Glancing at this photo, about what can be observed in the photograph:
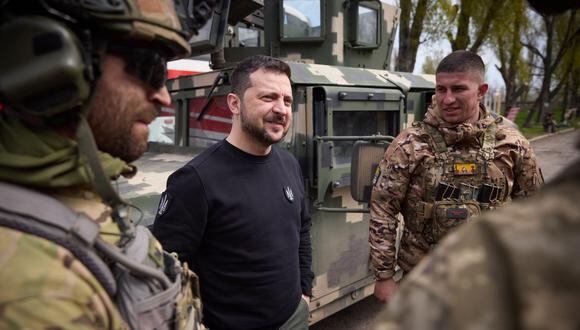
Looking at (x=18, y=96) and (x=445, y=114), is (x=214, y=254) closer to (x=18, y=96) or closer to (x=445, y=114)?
(x=18, y=96)

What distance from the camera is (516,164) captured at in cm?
219

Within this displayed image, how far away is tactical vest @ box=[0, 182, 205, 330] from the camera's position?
2.73 feet

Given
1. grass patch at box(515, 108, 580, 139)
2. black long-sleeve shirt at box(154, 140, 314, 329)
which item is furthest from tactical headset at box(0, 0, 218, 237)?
grass patch at box(515, 108, 580, 139)

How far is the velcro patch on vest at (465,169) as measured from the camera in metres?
2.14

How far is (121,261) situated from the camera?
94 centimetres

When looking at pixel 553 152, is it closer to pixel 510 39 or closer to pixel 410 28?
pixel 410 28

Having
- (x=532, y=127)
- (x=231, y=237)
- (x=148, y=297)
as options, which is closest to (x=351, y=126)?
(x=231, y=237)

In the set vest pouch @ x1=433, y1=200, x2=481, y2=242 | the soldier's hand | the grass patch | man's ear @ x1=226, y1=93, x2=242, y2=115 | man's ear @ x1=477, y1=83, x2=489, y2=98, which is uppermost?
man's ear @ x1=477, y1=83, x2=489, y2=98

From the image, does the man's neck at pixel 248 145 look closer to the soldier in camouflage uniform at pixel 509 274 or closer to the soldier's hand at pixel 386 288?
the soldier's hand at pixel 386 288

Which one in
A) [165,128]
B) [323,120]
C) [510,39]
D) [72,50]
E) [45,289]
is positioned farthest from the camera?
[510,39]

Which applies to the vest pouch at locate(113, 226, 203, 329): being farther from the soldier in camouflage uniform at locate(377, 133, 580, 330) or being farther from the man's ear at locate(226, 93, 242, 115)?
the man's ear at locate(226, 93, 242, 115)

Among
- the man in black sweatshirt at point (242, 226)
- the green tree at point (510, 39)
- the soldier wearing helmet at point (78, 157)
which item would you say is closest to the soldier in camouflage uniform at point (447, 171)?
the man in black sweatshirt at point (242, 226)

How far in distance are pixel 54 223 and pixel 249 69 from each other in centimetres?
138

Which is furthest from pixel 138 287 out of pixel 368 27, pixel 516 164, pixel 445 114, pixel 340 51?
pixel 368 27
